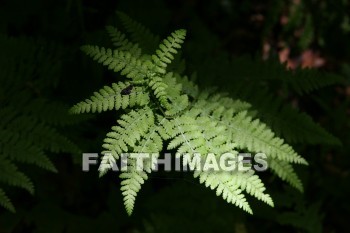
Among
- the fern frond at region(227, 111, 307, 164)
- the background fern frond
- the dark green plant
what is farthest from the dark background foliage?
the fern frond at region(227, 111, 307, 164)

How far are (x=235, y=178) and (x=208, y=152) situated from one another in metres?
0.21

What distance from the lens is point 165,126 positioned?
2436mm

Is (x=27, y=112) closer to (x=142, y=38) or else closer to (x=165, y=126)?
(x=142, y=38)

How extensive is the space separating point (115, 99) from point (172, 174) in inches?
55.6

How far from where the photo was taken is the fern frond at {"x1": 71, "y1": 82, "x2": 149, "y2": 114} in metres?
2.31

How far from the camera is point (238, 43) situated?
16.9 feet

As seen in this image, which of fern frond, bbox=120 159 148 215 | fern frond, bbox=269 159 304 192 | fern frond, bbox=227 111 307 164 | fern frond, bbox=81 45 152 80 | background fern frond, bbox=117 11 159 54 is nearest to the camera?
fern frond, bbox=120 159 148 215

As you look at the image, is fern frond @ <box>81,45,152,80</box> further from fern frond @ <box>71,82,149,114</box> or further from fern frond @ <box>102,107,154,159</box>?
fern frond @ <box>102,107,154,159</box>

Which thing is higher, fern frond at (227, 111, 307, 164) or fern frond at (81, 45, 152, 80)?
fern frond at (81, 45, 152, 80)

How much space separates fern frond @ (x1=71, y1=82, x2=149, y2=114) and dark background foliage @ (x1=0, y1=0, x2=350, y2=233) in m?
0.86

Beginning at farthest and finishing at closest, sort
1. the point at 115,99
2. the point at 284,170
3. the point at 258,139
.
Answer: the point at 284,170 < the point at 258,139 < the point at 115,99

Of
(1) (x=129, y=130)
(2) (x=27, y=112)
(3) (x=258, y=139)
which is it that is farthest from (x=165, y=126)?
(2) (x=27, y=112)

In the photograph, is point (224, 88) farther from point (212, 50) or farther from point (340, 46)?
point (340, 46)

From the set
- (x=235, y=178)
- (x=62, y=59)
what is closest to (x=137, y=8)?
(x=62, y=59)
